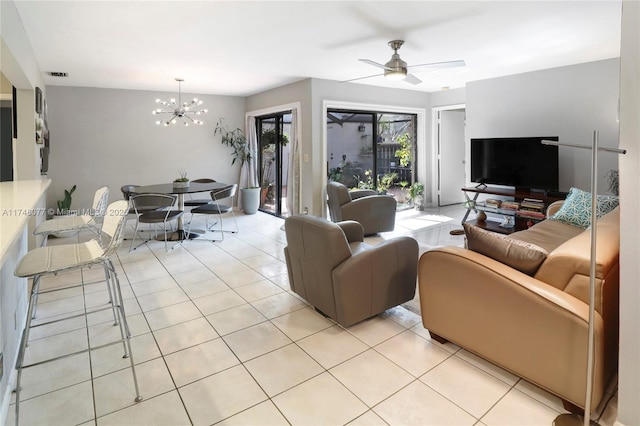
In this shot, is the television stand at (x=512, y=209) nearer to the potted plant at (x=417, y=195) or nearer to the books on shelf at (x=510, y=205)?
the books on shelf at (x=510, y=205)

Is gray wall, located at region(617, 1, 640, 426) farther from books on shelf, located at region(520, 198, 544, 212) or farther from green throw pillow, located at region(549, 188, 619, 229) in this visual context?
books on shelf, located at region(520, 198, 544, 212)

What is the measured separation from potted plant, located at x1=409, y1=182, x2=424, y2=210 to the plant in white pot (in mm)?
3248

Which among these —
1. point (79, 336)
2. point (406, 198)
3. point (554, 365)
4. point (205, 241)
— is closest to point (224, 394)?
point (79, 336)

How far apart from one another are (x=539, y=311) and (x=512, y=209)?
13.7 ft

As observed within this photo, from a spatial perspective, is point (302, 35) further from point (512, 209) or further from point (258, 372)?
point (512, 209)

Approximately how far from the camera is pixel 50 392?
203 centimetres

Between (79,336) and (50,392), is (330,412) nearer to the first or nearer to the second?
(50,392)

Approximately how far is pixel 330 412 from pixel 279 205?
18.2 ft

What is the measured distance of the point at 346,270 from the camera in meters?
2.49

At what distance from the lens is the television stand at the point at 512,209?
16.9 ft

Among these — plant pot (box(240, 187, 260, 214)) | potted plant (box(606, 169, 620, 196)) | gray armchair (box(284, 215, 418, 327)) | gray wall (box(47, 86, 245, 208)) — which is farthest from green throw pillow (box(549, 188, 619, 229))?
gray wall (box(47, 86, 245, 208))

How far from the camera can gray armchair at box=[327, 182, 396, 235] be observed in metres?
5.16

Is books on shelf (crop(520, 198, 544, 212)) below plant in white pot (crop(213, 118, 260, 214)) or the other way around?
below

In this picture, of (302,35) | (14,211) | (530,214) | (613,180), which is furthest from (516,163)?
(14,211)
